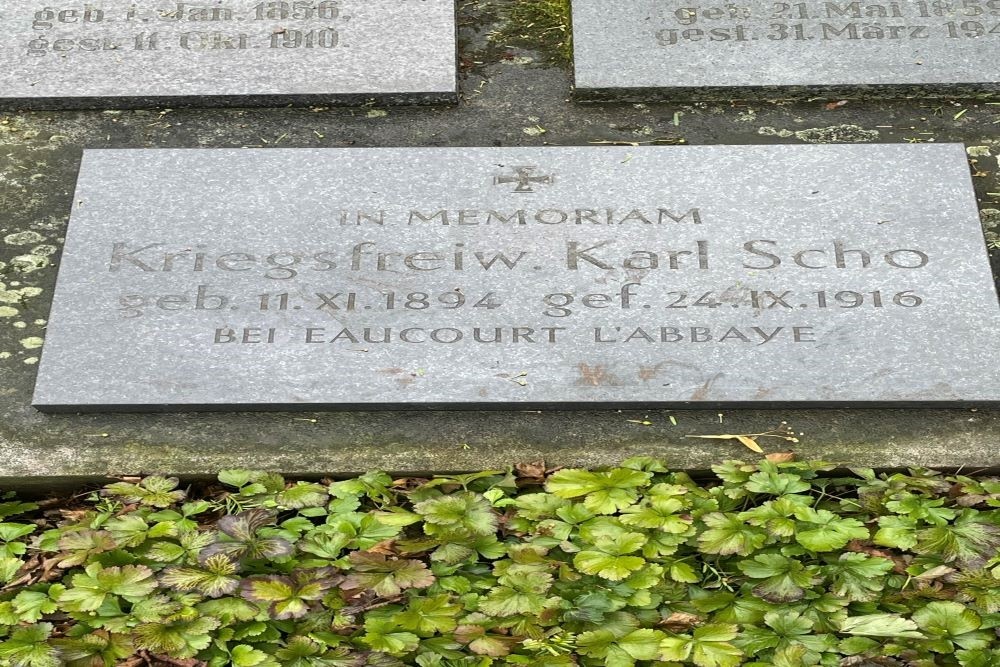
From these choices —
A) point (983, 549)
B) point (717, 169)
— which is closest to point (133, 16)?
point (717, 169)

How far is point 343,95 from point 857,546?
2107 mm

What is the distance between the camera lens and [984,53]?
352 centimetres

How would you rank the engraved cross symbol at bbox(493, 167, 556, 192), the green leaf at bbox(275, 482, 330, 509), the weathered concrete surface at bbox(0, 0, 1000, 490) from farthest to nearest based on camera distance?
the engraved cross symbol at bbox(493, 167, 556, 192)
the weathered concrete surface at bbox(0, 0, 1000, 490)
the green leaf at bbox(275, 482, 330, 509)

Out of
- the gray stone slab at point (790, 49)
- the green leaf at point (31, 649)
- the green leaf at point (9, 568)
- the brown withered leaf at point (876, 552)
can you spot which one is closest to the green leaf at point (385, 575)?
the green leaf at point (31, 649)

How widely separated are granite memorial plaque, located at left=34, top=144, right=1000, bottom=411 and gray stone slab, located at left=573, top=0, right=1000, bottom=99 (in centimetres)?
36

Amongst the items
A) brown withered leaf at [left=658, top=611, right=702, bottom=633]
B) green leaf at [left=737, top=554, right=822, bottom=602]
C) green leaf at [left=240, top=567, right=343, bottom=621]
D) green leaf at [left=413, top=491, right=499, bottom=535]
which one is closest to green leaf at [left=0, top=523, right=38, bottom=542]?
green leaf at [left=240, top=567, right=343, bottom=621]

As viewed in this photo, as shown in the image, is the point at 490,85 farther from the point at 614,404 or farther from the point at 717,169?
the point at 614,404

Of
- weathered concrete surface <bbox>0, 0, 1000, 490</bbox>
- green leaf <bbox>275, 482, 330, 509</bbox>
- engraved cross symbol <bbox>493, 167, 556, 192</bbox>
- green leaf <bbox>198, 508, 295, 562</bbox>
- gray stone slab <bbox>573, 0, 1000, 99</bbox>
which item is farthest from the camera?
gray stone slab <bbox>573, 0, 1000, 99</bbox>

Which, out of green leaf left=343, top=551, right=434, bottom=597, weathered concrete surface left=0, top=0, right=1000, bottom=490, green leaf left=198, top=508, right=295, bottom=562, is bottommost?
green leaf left=343, top=551, right=434, bottom=597

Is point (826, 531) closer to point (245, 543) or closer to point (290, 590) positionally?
point (290, 590)

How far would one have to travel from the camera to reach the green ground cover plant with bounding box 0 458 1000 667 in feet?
7.61

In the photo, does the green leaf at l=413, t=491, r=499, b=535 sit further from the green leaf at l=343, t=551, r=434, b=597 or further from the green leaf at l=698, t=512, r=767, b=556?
the green leaf at l=698, t=512, r=767, b=556

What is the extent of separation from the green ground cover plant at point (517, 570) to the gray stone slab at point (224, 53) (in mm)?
1425

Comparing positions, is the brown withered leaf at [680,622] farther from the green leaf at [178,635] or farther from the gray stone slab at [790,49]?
the gray stone slab at [790,49]
